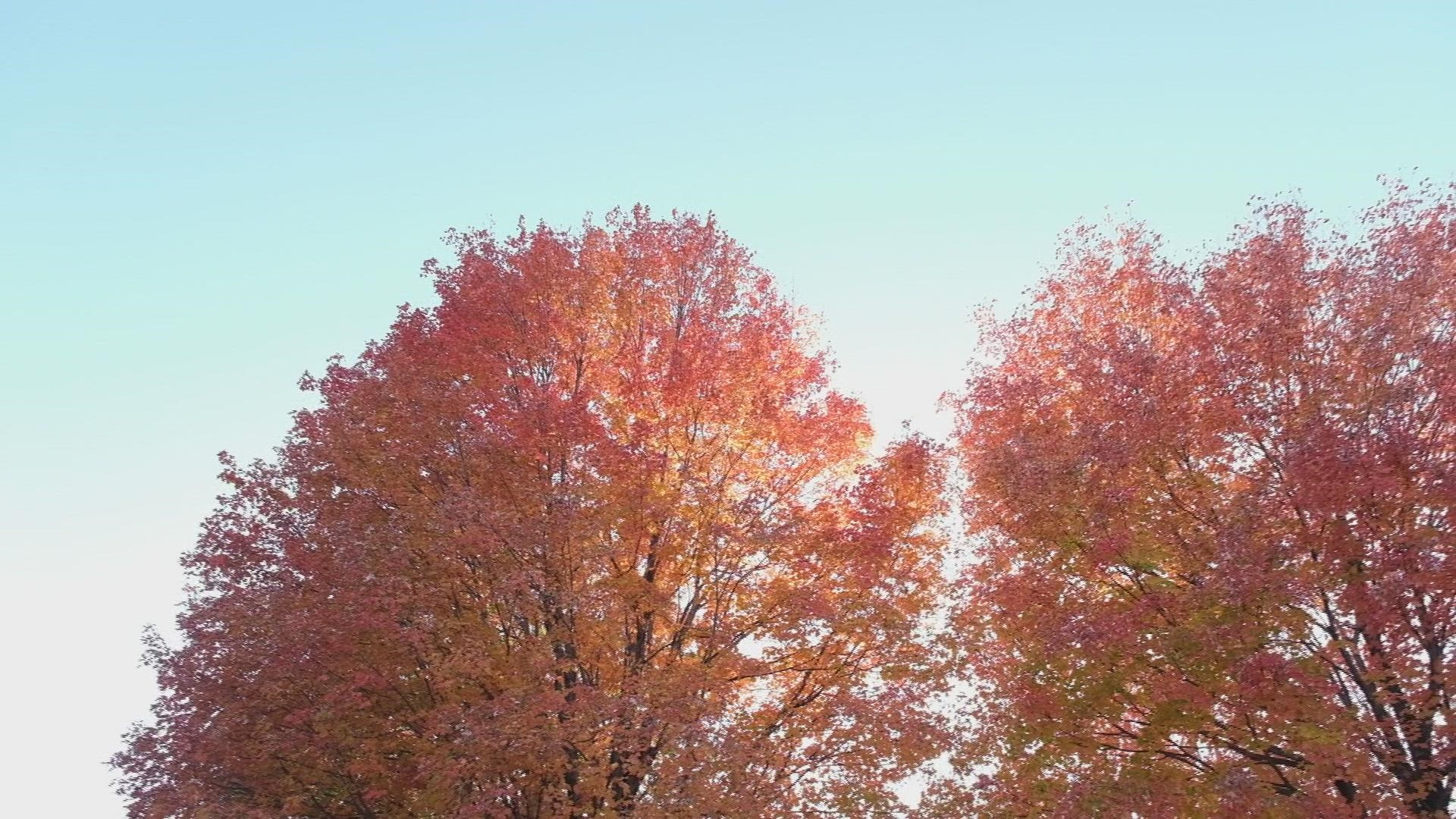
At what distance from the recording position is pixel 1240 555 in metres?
12.0

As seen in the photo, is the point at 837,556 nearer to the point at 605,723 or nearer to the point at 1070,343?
the point at 605,723

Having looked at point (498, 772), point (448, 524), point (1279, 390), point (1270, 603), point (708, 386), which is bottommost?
point (498, 772)

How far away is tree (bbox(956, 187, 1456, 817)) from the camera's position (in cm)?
1120

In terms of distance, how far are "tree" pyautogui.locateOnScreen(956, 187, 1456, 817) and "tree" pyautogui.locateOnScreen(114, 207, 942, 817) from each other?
6.04 feet

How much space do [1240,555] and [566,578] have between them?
353 inches

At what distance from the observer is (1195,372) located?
14.1 metres

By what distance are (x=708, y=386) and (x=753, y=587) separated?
11.3 ft

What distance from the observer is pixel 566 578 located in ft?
44.3

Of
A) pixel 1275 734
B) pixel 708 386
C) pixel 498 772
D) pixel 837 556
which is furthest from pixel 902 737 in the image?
pixel 708 386

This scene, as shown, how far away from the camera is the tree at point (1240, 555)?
11203mm

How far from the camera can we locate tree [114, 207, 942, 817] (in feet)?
41.6

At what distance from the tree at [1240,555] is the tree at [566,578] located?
1840 mm

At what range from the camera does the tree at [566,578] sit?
41.6 feet

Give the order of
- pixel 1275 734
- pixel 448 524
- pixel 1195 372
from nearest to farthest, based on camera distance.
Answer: pixel 1275 734, pixel 448 524, pixel 1195 372
